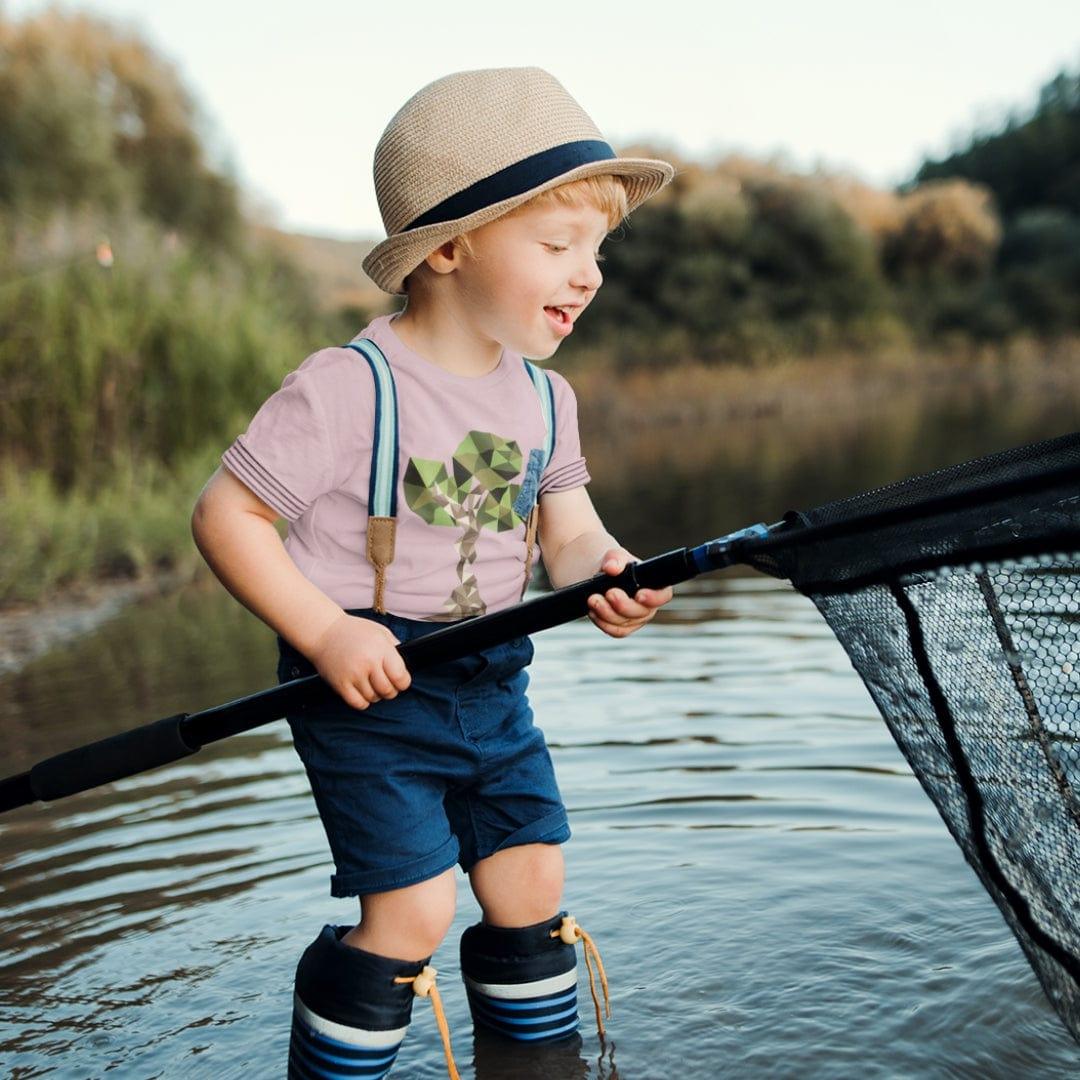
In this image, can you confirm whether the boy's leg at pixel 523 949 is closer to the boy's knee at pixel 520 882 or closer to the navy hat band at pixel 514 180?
the boy's knee at pixel 520 882

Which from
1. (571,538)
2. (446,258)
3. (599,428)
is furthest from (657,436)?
(446,258)

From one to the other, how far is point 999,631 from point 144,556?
747 cm

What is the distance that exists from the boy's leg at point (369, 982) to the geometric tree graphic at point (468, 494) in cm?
47

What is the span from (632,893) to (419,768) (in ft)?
4.00

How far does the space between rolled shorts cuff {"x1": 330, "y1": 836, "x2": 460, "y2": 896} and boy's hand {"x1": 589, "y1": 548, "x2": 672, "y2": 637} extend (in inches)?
18.4

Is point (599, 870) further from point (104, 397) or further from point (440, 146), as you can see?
point (104, 397)

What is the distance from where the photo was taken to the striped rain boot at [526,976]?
2656 millimetres

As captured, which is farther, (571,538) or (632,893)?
(632,893)

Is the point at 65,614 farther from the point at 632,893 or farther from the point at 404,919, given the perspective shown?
the point at 404,919

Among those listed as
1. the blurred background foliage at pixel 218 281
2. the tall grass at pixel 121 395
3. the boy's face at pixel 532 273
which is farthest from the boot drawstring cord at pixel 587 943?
the tall grass at pixel 121 395

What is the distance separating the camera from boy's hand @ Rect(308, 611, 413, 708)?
2.27m

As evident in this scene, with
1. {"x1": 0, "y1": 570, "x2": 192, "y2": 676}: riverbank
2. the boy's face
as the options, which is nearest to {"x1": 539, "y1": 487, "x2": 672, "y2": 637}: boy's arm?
the boy's face

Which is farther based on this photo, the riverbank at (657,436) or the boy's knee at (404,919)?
the riverbank at (657,436)

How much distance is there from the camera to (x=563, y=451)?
2695 millimetres
